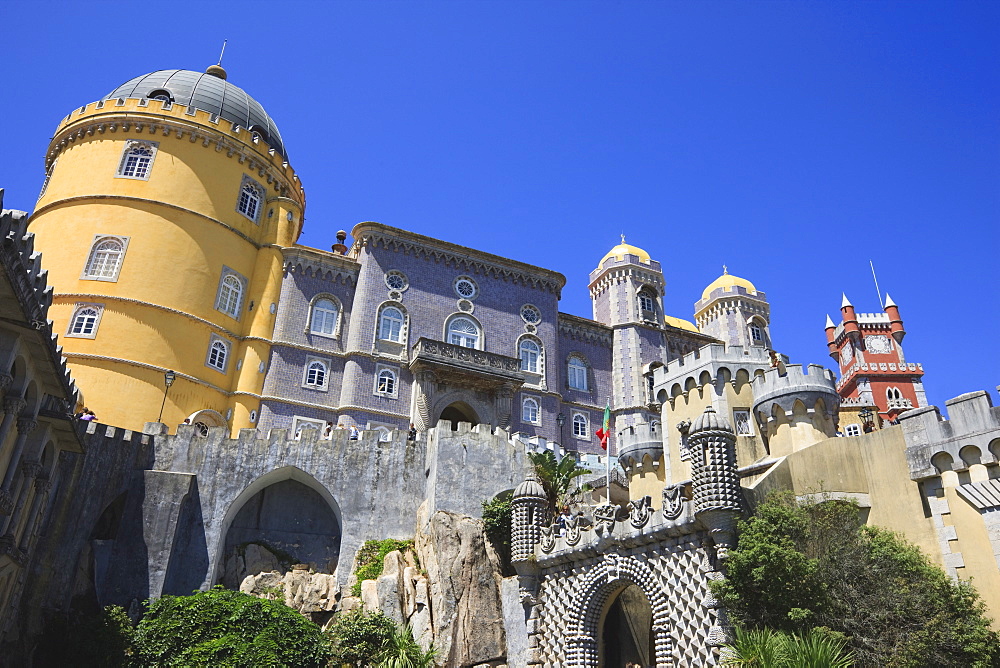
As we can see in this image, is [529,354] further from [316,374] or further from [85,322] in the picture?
[85,322]

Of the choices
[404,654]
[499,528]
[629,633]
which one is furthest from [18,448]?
[629,633]

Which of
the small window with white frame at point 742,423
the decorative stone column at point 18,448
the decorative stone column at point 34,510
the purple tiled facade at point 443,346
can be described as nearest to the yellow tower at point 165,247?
the purple tiled facade at point 443,346

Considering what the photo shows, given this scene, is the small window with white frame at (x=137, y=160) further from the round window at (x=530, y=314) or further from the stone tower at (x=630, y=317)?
the stone tower at (x=630, y=317)

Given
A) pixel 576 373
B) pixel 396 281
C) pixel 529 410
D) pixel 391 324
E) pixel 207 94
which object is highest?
pixel 207 94

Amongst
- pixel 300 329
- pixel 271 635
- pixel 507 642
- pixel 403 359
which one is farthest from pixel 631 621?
pixel 300 329

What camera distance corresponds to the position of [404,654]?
20672 mm

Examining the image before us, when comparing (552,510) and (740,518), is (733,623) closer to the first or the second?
(740,518)

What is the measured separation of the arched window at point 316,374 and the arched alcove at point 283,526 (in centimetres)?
849

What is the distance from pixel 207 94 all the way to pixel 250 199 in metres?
6.20

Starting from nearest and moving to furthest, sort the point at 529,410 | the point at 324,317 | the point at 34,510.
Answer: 1. the point at 34,510
2. the point at 324,317
3. the point at 529,410

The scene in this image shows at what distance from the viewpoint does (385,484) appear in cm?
2705

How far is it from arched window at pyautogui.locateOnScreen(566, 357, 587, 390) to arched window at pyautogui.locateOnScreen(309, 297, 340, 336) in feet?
42.1

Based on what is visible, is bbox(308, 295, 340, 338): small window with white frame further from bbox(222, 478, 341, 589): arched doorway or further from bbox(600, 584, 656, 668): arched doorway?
bbox(600, 584, 656, 668): arched doorway

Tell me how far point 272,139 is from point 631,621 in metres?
31.4
